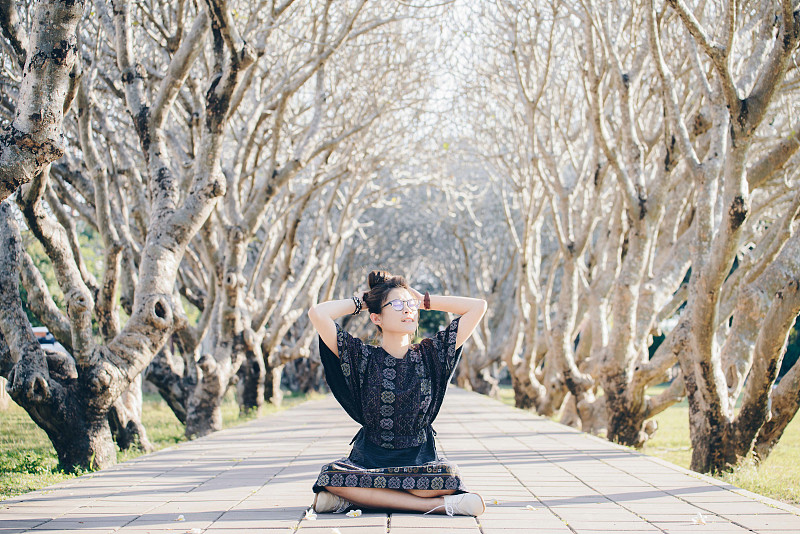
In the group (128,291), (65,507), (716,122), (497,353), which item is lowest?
(497,353)

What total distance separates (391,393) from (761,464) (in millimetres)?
4825

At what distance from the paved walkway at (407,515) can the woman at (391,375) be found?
0.37 meters

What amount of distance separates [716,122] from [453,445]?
4.21 metres

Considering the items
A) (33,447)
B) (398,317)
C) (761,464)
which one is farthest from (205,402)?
(761,464)

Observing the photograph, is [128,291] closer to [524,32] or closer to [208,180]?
[208,180]

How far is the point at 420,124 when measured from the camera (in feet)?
60.1

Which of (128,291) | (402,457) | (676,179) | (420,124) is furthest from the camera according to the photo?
(420,124)

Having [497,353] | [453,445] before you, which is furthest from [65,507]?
[497,353]

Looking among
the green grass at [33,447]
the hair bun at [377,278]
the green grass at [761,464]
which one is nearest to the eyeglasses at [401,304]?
the hair bun at [377,278]

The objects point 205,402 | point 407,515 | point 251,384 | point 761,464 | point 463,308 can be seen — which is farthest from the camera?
point 251,384

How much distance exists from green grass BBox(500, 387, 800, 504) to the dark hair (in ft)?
11.4

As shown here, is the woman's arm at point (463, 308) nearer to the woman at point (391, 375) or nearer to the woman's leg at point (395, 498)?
the woman at point (391, 375)

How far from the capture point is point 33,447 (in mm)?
8852

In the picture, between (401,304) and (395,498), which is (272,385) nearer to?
(401,304)
